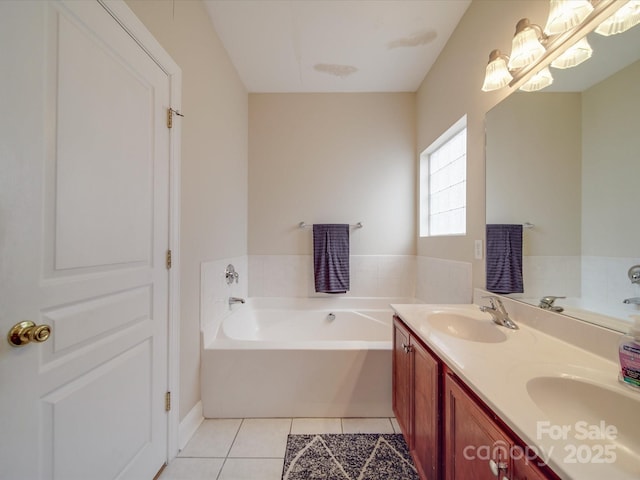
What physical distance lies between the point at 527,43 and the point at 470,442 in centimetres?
152

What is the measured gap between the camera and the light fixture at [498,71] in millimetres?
1182

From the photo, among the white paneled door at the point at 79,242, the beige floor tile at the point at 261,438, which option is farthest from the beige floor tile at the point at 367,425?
the white paneled door at the point at 79,242

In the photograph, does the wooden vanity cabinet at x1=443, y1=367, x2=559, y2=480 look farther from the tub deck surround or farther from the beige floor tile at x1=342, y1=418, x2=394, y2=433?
the beige floor tile at x1=342, y1=418, x2=394, y2=433

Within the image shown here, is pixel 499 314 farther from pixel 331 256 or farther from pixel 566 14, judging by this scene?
pixel 331 256

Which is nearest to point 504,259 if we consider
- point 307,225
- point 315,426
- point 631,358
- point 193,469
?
point 631,358

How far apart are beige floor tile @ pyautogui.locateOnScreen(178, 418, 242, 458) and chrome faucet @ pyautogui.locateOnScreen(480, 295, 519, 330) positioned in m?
1.59

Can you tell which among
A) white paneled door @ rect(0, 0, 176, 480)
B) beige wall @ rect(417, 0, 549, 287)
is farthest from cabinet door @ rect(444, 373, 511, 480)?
white paneled door @ rect(0, 0, 176, 480)

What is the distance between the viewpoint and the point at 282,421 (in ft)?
5.16

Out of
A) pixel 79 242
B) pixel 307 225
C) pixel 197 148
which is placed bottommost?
pixel 79 242

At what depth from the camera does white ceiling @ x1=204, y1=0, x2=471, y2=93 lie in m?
1.58

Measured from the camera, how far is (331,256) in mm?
2418

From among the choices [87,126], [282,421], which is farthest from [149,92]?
[282,421]

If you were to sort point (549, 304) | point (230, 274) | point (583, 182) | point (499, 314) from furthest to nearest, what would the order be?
point (230, 274)
point (499, 314)
point (549, 304)
point (583, 182)

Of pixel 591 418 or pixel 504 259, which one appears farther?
pixel 504 259
